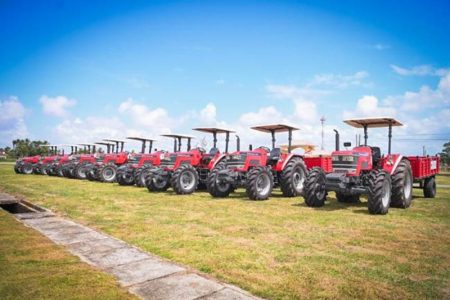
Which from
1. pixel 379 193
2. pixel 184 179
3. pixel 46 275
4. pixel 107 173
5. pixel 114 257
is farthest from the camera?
pixel 107 173

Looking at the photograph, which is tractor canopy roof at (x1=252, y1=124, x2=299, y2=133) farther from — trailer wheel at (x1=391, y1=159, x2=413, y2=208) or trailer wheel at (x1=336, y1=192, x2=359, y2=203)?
trailer wheel at (x1=391, y1=159, x2=413, y2=208)

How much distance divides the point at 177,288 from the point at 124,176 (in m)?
12.9

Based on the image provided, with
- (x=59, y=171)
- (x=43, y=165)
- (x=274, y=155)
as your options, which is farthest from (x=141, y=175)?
(x=43, y=165)

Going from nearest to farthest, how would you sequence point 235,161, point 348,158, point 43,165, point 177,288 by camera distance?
point 177,288 < point 348,158 < point 235,161 < point 43,165

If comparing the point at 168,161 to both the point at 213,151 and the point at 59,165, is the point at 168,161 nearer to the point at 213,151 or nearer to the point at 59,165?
the point at 213,151

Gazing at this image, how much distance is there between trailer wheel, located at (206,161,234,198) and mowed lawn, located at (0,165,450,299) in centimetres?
173

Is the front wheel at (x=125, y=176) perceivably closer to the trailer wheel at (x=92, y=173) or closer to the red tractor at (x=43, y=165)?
the trailer wheel at (x=92, y=173)

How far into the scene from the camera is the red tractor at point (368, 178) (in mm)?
8242

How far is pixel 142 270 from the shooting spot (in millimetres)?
4055

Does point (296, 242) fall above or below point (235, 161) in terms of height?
below

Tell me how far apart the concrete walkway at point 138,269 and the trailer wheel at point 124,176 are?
9603 mm

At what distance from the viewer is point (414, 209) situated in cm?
939

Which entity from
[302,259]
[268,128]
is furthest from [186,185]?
[302,259]

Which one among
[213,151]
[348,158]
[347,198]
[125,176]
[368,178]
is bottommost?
[347,198]
